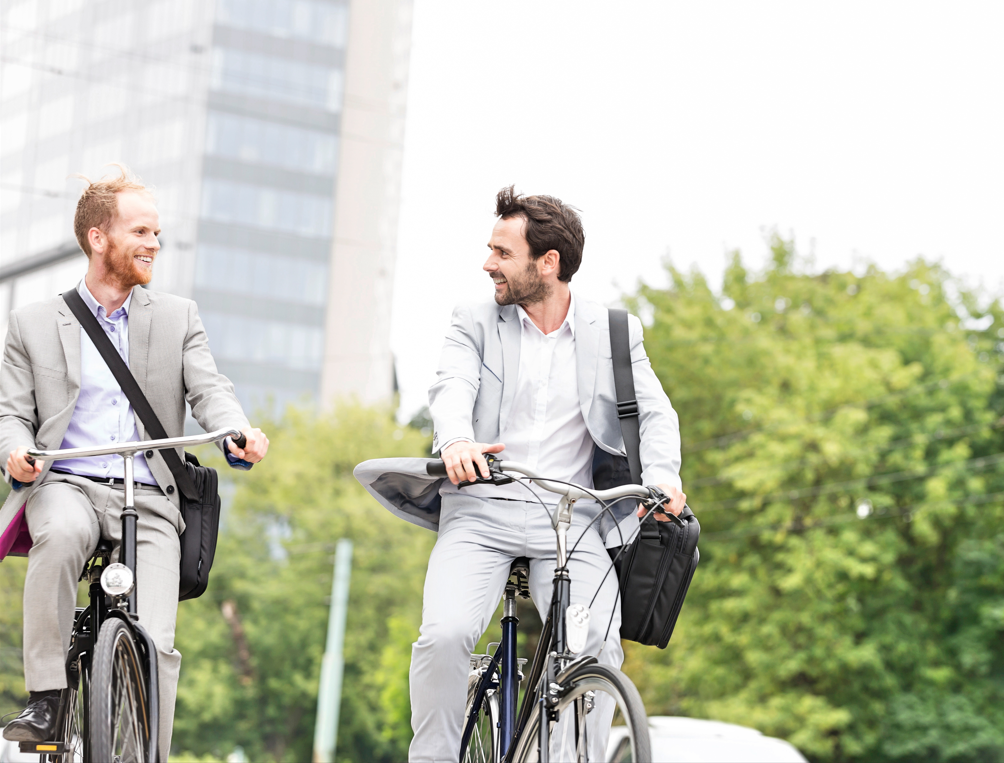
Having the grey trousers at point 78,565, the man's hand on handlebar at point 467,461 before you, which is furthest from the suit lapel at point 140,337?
the man's hand on handlebar at point 467,461

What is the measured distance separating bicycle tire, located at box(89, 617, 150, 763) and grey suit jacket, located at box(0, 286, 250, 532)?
72 cm

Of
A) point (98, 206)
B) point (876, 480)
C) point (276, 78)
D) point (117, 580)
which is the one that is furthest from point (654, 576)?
point (276, 78)

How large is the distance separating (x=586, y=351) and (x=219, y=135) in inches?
2412

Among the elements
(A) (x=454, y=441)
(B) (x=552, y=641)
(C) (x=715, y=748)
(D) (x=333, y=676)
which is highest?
(A) (x=454, y=441)

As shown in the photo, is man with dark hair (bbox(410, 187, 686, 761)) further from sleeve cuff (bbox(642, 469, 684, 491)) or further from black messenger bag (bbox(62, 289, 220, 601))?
black messenger bag (bbox(62, 289, 220, 601))

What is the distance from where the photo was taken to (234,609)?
43.3m

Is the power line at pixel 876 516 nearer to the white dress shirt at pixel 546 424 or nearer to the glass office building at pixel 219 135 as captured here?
the white dress shirt at pixel 546 424

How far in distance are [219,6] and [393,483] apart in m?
64.2

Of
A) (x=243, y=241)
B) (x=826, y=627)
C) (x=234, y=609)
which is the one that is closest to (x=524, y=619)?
(x=826, y=627)

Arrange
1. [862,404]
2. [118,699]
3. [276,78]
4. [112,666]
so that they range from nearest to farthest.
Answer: [112,666] < [118,699] < [862,404] < [276,78]

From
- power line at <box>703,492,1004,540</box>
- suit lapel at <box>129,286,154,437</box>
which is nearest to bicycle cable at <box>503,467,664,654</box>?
suit lapel at <box>129,286,154,437</box>

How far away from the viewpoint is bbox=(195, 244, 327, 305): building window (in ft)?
206

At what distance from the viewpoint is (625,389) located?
15.4 ft

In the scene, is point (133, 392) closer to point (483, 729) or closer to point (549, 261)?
point (549, 261)
